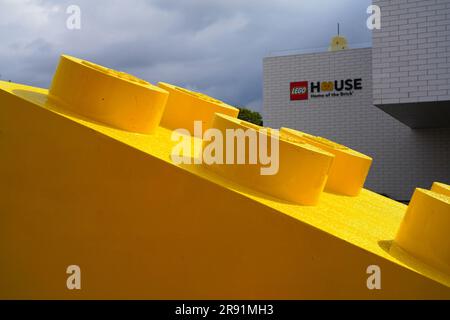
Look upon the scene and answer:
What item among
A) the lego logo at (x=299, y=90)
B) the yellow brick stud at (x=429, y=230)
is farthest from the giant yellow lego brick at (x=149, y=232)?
the lego logo at (x=299, y=90)

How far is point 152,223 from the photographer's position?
3.54m

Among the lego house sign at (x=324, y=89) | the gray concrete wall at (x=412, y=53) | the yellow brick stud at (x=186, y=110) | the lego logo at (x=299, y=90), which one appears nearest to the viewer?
the yellow brick stud at (x=186, y=110)

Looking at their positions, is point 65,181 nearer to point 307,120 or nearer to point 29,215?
point 29,215

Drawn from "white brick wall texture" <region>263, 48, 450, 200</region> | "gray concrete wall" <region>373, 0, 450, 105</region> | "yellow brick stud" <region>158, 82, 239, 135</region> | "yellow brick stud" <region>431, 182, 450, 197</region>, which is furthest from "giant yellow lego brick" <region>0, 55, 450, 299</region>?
"white brick wall texture" <region>263, 48, 450, 200</region>

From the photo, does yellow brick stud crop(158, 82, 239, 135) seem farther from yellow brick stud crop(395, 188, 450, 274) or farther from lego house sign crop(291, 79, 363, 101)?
lego house sign crop(291, 79, 363, 101)

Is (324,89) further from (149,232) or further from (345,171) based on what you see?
(149,232)

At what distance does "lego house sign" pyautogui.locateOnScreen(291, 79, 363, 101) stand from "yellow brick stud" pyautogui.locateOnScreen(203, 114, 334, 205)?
16.8m

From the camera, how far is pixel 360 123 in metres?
19.7

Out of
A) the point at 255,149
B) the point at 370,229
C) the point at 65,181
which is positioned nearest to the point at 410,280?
the point at 370,229

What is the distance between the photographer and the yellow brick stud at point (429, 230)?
11.6 feet

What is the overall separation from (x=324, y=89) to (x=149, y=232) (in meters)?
17.8

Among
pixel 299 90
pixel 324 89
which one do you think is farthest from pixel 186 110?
pixel 299 90

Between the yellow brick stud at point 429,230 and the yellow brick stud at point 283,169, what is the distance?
2.55 feet

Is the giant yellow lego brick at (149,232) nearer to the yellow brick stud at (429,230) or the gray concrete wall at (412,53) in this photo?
the yellow brick stud at (429,230)
